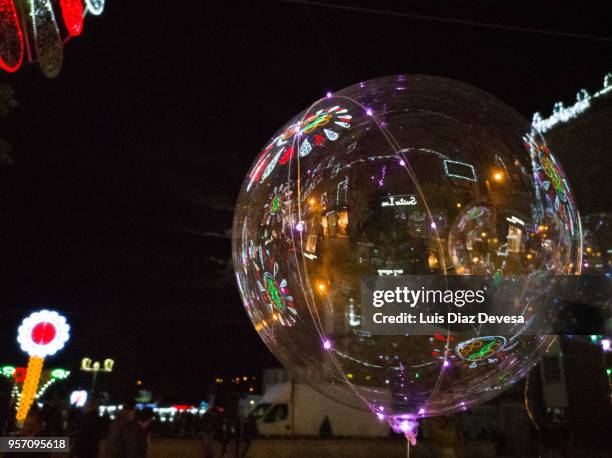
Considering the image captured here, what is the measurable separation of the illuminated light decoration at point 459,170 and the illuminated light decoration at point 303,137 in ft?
1.67

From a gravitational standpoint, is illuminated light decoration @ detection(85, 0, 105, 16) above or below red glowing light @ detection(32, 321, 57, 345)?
above

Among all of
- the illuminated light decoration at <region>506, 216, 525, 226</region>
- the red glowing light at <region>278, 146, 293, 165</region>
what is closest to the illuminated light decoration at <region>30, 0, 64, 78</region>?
the red glowing light at <region>278, 146, 293, 165</region>

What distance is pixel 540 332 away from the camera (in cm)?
236

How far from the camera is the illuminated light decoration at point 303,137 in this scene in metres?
2.42

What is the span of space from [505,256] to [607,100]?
1233 centimetres

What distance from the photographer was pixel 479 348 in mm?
2180

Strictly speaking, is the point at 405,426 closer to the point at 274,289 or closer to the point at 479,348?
the point at 479,348

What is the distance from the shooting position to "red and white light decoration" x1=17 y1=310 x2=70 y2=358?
13.6 metres

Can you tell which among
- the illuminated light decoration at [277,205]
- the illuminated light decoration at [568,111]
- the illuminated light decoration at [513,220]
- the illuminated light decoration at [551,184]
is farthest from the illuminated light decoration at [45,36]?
the illuminated light decoration at [568,111]

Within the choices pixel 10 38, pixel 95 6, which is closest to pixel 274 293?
pixel 10 38

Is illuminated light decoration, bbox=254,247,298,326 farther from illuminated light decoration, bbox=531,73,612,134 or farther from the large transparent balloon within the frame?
illuminated light decoration, bbox=531,73,612,134

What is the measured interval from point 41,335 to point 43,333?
75mm

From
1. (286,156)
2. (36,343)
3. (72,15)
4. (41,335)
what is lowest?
(286,156)

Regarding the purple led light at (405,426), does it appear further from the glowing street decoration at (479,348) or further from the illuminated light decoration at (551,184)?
the illuminated light decoration at (551,184)
